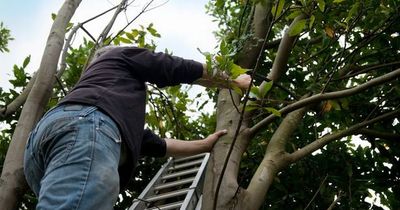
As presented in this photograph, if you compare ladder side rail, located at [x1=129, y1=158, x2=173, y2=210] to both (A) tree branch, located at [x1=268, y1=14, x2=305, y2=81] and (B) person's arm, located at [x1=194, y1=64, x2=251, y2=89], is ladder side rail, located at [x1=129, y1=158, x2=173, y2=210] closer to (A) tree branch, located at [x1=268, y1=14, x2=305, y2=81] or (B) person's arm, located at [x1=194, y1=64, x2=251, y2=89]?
(B) person's arm, located at [x1=194, y1=64, x2=251, y2=89]

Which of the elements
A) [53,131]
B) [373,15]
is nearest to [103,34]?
[53,131]

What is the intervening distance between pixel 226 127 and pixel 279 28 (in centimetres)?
210

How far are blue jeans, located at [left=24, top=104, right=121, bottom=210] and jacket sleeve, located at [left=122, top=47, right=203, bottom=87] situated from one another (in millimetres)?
387

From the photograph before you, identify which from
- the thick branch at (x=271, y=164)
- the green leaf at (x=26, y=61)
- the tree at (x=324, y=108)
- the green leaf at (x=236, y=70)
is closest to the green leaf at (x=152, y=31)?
the tree at (x=324, y=108)

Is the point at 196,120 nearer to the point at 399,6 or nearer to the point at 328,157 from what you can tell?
the point at 328,157

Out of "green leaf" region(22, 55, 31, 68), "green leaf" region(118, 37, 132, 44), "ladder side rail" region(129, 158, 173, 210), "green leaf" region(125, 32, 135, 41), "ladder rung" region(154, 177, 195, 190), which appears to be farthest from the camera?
"green leaf" region(22, 55, 31, 68)

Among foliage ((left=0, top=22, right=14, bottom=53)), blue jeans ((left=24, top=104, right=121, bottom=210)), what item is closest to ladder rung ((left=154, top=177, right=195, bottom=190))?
blue jeans ((left=24, top=104, right=121, bottom=210))

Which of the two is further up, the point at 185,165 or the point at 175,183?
the point at 185,165

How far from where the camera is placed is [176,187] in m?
3.12

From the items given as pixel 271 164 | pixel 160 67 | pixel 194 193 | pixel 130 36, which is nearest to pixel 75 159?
pixel 160 67

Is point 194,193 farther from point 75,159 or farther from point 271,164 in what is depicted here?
point 75,159

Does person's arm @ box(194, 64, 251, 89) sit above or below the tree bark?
above

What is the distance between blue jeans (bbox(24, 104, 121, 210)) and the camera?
1.23 metres

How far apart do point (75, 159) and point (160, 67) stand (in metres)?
0.67
